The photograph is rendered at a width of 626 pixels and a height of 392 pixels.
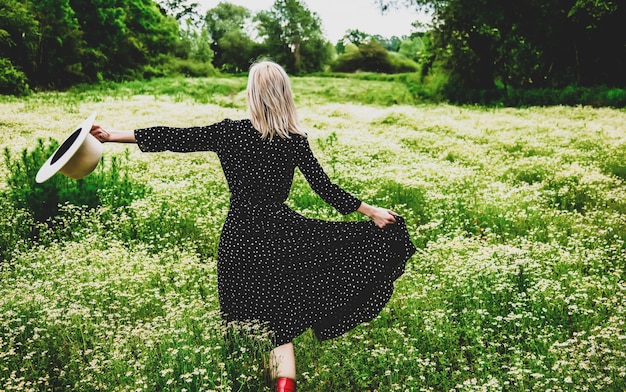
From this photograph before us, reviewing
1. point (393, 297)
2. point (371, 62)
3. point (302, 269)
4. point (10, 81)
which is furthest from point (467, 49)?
point (371, 62)

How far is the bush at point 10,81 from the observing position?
23.0 m

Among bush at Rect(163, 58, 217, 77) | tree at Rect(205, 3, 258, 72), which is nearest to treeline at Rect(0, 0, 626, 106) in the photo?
bush at Rect(163, 58, 217, 77)

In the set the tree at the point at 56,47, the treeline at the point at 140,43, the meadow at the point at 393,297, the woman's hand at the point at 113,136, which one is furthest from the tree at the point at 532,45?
the woman's hand at the point at 113,136

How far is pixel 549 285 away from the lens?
17.9ft

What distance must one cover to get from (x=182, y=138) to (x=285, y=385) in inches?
76.6

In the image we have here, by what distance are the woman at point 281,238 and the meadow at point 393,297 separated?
0.31 meters

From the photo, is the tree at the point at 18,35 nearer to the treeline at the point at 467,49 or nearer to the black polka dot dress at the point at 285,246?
the treeline at the point at 467,49

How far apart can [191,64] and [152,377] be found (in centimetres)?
5457

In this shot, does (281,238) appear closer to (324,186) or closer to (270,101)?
(324,186)

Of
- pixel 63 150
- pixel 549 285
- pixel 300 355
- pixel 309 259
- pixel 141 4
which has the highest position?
pixel 141 4

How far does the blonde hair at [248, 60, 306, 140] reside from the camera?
383cm

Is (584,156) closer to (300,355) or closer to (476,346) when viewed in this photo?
(476,346)

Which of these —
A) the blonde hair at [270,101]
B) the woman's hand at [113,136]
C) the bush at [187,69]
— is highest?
the bush at [187,69]

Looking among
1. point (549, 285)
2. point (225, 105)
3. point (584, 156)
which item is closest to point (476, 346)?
point (549, 285)
